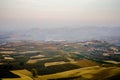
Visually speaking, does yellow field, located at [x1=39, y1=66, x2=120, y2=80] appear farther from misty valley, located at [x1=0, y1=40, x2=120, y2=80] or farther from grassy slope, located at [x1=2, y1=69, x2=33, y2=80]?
grassy slope, located at [x1=2, y1=69, x2=33, y2=80]

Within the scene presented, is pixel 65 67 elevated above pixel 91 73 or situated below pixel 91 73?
above

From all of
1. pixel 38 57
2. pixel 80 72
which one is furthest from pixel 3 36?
pixel 80 72

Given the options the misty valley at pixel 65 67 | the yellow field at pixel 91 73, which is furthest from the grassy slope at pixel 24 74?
the yellow field at pixel 91 73

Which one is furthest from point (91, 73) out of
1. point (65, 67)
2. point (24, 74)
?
point (24, 74)

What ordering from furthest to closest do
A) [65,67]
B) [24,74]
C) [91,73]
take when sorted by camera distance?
[65,67] < [24,74] < [91,73]

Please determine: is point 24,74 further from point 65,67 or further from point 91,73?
point 91,73

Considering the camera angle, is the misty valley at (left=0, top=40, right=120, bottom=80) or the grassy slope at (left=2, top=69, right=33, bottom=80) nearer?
the grassy slope at (left=2, top=69, right=33, bottom=80)

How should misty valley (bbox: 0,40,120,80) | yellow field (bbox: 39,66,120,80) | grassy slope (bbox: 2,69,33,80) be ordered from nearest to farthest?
1. yellow field (bbox: 39,66,120,80)
2. grassy slope (bbox: 2,69,33,80)
3. misty valley (bbox: 0,40,120,80)

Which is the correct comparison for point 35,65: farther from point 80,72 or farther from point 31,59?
point 80,72

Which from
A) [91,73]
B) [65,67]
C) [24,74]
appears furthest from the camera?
[65,67]

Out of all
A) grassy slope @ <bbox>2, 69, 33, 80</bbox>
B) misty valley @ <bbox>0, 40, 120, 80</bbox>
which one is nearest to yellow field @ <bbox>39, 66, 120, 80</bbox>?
misty valley @ <bbox>0, 40, 120, 80</bbox>

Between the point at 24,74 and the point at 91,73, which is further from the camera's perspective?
the point at 24,74

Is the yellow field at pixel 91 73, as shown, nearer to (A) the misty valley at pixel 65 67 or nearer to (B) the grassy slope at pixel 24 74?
(A) the misty valley at pixel 65 67
